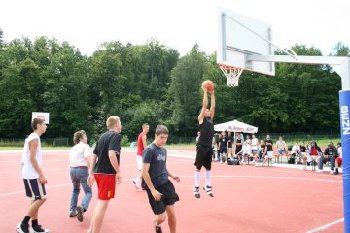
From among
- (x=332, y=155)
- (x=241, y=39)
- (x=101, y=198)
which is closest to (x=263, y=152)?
(x=332, y=155)

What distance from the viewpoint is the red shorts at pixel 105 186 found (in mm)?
6949

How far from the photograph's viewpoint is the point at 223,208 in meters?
10.5

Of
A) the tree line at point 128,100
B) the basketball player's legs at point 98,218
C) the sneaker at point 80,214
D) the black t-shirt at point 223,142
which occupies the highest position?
the tree line at point 128,100

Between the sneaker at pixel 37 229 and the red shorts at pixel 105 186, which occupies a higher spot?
the red shorts at pixel 105 186

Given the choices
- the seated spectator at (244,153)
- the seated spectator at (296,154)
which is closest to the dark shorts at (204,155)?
the seated spectator at (296,154)

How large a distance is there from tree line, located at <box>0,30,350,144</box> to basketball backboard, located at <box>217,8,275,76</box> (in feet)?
176

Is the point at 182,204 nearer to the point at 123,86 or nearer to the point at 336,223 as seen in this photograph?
the point at 336,223

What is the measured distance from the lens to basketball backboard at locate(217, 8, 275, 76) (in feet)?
33.5

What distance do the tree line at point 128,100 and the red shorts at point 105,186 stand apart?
5701cm

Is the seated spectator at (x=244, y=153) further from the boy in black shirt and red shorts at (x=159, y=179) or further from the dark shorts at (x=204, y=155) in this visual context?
the boy in black shirt and red shorts at (x=159, y=179)

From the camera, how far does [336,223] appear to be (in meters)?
8.89

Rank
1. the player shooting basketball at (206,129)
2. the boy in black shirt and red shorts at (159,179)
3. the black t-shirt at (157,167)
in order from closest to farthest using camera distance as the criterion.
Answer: the boy in black shirt and red shorts at (159,179)
the black t-shirt at (157,167)
the player shooting basketball at (206,129)

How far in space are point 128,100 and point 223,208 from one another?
6608 centimetres

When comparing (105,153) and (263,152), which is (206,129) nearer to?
(105,153)
